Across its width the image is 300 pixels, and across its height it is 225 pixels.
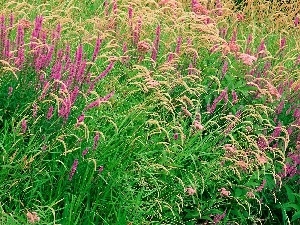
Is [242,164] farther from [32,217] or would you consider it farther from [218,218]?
[32,217]

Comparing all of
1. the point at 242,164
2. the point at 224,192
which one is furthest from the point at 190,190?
the point at 242,164

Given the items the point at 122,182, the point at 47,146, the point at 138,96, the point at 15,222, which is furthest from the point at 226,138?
the point at 15,222

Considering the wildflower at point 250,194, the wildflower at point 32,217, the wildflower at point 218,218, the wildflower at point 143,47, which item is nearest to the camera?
the wildflower at point 32,217

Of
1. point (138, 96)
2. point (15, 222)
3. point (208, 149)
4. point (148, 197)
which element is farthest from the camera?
point (138, 96)

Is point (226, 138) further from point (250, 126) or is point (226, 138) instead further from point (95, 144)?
point (95, 144)

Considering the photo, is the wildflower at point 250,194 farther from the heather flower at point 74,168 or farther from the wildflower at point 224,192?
the heather flower at point 74,168

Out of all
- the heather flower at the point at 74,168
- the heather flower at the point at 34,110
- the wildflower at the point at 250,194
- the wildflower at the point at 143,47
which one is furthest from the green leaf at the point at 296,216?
the heather flower at the point at 34,110

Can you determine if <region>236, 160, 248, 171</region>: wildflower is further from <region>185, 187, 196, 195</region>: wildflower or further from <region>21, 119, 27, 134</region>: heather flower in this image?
<region>21, 119, 27, 134</region>: heather flower

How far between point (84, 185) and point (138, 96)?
989 mm

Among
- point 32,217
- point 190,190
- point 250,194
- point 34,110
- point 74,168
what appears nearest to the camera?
point 32,217

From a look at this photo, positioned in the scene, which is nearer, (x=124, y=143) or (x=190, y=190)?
(x=190, y=190)

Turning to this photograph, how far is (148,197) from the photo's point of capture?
3648 mm

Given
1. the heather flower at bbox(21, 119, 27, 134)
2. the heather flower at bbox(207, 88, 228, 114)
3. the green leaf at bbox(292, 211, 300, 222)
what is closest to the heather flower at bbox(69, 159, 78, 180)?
the heather flower at bbox(21, 119, 27, 134)

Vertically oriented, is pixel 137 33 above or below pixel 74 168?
above
